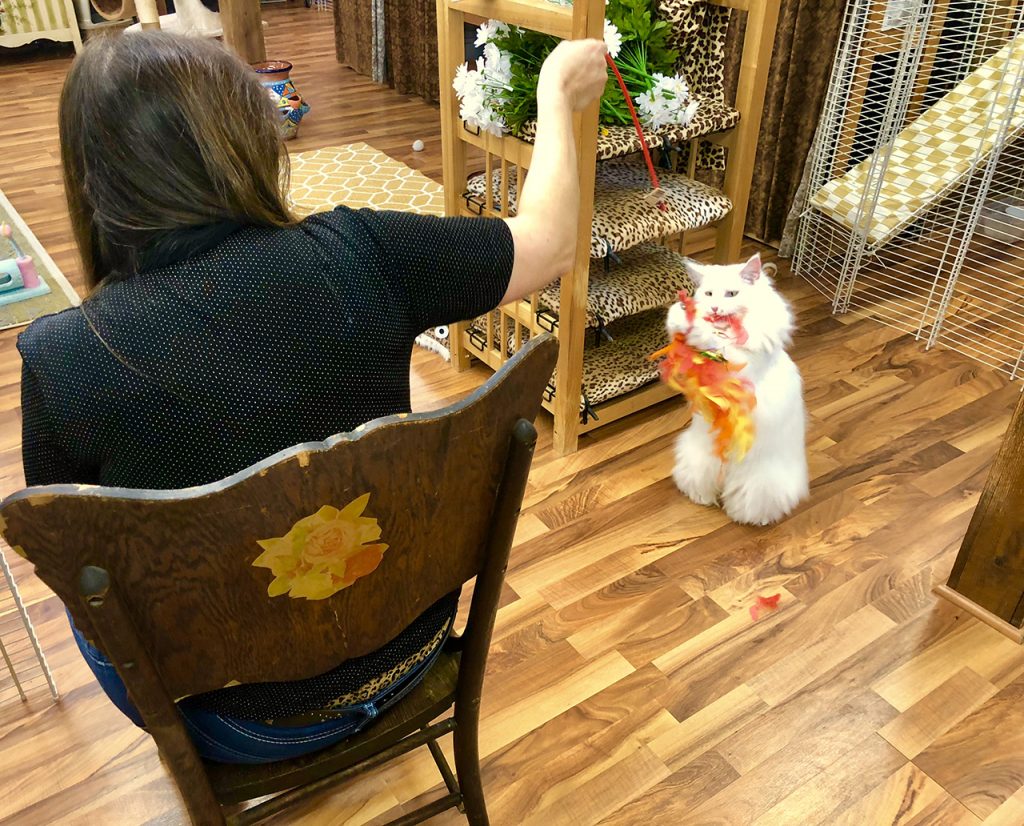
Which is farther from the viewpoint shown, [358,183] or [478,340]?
[358,183]

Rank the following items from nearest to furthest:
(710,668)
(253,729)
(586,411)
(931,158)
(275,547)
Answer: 1. (275,547)
2. (253,729)
3. (710,668)
4. (586,411)
5. (931,158)

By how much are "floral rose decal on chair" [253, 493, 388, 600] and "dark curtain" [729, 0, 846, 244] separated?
266 centimetres

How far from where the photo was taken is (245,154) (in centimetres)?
85

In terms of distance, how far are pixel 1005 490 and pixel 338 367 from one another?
1.39 metres

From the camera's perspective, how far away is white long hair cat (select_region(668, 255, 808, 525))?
177cm

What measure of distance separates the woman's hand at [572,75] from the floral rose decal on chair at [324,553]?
2.35 ft

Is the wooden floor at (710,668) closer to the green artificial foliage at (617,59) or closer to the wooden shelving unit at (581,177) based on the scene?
the wooden shelving unit at (581,177)

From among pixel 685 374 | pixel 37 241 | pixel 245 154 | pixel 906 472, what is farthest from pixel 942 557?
pixel 37 241

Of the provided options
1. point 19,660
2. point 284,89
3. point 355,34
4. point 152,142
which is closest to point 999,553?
point 152,142

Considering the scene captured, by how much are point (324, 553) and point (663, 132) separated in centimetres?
159

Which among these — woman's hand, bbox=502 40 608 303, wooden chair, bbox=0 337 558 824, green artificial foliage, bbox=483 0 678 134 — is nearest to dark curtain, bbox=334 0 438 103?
green artificial foliage, bbox=483 0 678 134

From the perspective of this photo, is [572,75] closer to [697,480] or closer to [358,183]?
[697,480]

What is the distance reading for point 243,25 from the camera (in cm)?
406

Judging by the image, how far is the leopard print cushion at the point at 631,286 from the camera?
82.0 inches
